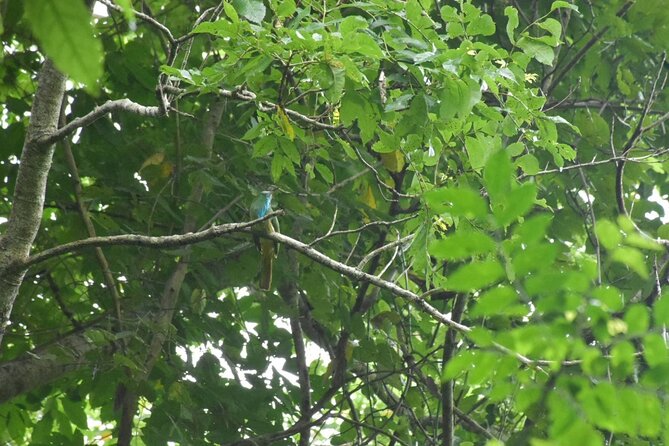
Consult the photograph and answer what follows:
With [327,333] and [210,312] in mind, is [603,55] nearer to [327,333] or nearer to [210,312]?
[327,333]

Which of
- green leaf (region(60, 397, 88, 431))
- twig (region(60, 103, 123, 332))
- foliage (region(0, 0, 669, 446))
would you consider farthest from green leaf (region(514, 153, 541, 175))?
green leaf (region(60, 397, 88, 431))

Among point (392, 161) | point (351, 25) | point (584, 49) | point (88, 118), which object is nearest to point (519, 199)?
point (351, 25)

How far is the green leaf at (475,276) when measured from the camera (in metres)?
0.98

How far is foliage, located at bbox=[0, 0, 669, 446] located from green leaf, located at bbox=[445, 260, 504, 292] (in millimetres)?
1456

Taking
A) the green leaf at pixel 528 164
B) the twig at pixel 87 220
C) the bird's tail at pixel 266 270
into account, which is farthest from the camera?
the bird's tail at pixel 266 270

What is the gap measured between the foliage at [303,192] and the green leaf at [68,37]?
1755 millimetres

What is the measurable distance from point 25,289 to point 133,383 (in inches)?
41.1

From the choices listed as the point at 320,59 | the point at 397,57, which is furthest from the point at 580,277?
the point at 397,57

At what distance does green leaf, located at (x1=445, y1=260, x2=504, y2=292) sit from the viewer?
0.98 m

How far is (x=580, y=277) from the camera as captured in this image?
40.5 inches

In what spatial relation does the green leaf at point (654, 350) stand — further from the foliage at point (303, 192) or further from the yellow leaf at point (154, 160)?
the yellow leaf at point (154, 160)

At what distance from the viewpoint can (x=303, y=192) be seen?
3.91m

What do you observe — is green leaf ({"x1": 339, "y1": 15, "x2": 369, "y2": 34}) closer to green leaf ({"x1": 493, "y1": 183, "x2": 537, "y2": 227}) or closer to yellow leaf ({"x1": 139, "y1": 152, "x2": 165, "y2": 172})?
green leaf ({"x1": 493, "y1": 183, "x2": 537, "y2": 227})

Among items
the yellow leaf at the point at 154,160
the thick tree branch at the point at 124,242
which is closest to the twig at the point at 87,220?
the yellow leaf at the point at 154,160
